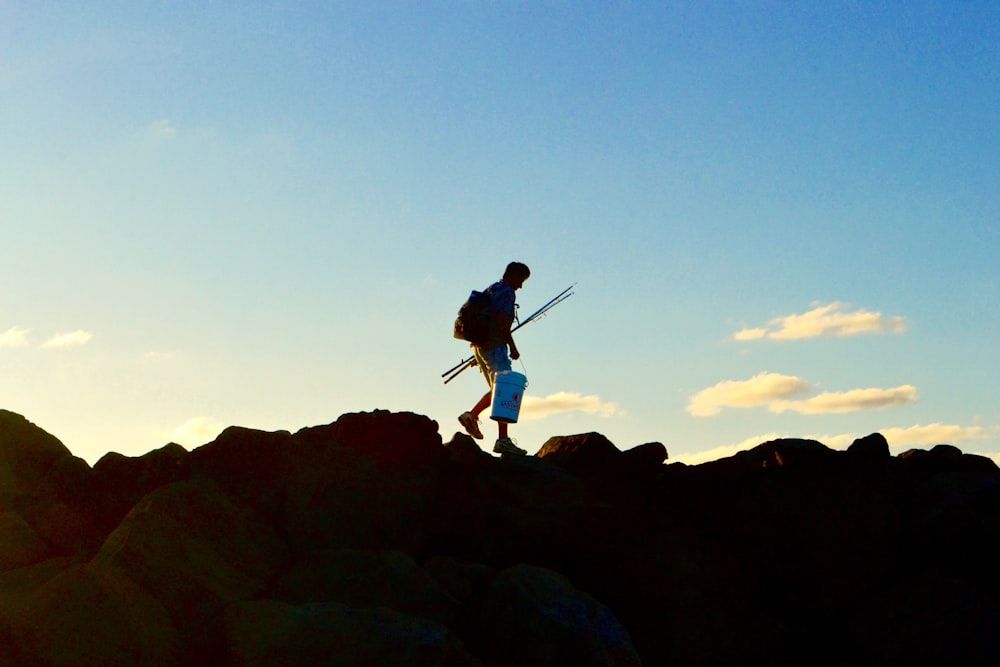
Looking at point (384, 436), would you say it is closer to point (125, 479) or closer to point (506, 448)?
point (125, 479)

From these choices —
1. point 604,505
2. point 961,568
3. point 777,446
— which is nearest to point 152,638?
point 604,505

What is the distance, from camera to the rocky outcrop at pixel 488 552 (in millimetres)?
8016

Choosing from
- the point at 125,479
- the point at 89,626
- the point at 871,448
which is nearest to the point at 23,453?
the point at 125,479

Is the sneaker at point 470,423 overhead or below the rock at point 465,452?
overhead

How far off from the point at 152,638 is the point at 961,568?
7.26m

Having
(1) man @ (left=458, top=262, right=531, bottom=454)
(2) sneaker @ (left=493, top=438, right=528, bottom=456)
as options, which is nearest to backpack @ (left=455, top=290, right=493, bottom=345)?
(1) man @ (left=458, top=262, right=531, bottom=454)

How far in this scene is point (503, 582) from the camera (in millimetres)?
8688

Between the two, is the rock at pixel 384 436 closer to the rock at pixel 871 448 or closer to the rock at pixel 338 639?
the rock at pixel 338 639

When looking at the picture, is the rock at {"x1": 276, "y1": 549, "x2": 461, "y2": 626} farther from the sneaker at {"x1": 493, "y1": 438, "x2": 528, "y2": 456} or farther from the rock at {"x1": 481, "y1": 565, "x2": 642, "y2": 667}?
the sneaker at {"x1": 493, "y1": 438, "x2": 528, "y2": 456}

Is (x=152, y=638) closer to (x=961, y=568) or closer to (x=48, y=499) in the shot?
(x=48, y=499)

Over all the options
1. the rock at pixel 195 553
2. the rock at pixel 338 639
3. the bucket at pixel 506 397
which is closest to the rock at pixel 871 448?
the bucket at pixel 506 397

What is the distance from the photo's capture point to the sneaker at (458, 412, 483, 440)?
14.2 meters

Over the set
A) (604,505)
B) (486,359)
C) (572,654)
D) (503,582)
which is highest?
(486,359)

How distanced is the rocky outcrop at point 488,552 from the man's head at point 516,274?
2.76 meters
